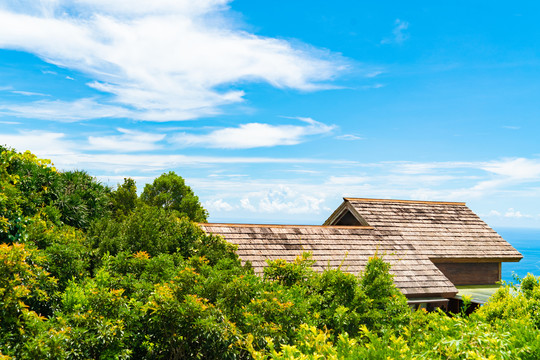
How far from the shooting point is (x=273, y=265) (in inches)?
443

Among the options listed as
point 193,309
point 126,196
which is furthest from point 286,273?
point 126,196

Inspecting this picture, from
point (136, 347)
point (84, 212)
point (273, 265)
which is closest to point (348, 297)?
point (273, 265)

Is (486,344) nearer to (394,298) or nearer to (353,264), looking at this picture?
(394,298)

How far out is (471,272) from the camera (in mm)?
23594

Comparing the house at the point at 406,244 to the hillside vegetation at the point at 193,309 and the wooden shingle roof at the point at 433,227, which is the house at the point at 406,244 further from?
the hillside vegetation at the point at 193,309

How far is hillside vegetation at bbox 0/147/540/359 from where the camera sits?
5.93 metres

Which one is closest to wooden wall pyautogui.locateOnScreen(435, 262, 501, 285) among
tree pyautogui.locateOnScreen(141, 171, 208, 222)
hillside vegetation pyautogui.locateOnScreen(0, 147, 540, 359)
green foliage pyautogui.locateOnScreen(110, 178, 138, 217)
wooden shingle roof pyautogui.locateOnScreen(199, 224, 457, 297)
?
wooden shingle roof pyautogui.locateOnScreen(199, 224, 457, 297)

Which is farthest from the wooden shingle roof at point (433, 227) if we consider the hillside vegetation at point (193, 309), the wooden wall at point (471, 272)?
the hillside vegetation at point (193, 309)

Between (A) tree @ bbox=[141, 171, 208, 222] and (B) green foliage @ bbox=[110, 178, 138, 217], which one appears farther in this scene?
(A) tree @ bbox=[141, 171, 208, 222]

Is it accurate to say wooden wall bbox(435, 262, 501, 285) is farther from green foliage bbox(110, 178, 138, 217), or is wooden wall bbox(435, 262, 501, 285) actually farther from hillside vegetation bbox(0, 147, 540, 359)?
green foliage bbox(110, 178, 138, 217)

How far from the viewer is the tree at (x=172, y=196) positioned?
38.6 meters

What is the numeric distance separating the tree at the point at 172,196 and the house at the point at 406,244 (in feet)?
54.3

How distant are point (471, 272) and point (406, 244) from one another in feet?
17.5

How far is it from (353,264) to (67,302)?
12126 mm
